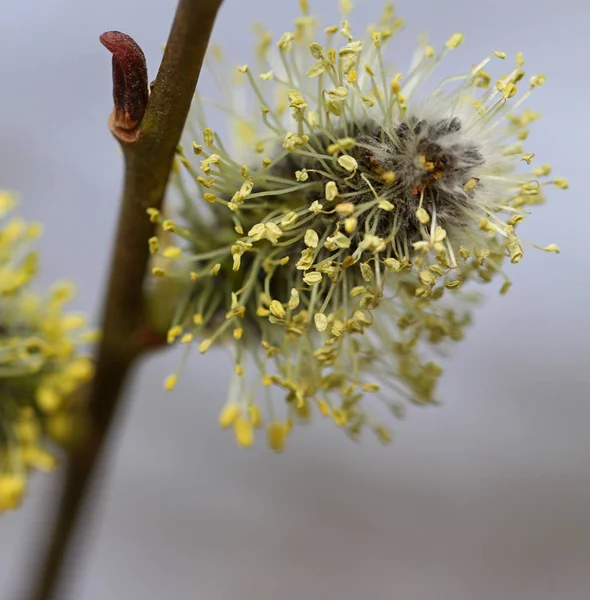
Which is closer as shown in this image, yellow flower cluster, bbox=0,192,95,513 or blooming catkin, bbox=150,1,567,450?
blooming catkin, bbox=150,1,567,450

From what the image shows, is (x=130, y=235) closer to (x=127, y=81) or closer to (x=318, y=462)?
(x=127, y=81)

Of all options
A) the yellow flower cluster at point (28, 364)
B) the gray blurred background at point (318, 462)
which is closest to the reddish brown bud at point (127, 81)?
the yellow flower cluster at point (28, 364)

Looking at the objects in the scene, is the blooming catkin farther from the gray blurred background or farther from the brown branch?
the gray blurred background

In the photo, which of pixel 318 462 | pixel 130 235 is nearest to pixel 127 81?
pixel 130 235

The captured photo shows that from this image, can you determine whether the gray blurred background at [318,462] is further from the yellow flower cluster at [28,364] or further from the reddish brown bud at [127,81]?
the reddish brown bud at [127,81]

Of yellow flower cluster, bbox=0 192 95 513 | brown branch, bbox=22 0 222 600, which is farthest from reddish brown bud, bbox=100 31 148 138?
yellow flower cluster, bbox=0 192 95 513

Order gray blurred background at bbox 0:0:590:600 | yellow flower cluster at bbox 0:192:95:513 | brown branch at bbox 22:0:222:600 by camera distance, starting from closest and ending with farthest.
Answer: brown branch at bbox 22:0:222:600 → yellow flower cluster at bbox 0:192:95:513 → gray blurred background at bbox 0:0:590:600
